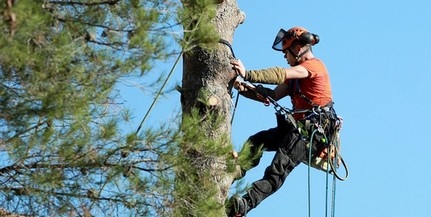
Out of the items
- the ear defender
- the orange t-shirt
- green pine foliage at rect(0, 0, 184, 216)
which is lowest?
green pine foliage at rect(0, 0, 184, 216)

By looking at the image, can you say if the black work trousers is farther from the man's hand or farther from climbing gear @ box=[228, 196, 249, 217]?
the man's hand

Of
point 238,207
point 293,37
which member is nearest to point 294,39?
point 293,37

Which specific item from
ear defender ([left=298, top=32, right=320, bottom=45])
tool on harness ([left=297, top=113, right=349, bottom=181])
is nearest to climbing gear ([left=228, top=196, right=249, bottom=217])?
tool on harness ([left=297, top=113, right=349, bottom=181])

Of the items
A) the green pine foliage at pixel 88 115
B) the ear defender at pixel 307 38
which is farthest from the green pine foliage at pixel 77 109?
the ear defender at pixel 307 38

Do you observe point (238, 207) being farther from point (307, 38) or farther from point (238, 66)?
point (307, 38)

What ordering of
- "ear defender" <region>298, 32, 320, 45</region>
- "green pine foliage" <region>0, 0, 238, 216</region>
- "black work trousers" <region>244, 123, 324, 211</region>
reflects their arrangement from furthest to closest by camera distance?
"ear defender" <region>298, 32, 320, 45</region>, "black work trousers" <region>244, 123, 324, 211</region>, "green pine foliage" <region>0, 0, 238, 216</region>

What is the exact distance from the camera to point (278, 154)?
24.0 ft

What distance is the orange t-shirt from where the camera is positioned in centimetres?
750

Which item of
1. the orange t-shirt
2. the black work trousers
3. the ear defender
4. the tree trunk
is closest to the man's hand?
the tree trunk

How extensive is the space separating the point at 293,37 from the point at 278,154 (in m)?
0.83

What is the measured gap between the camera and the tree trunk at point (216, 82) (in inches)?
259

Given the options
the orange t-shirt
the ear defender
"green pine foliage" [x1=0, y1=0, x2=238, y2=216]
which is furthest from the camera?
the ear defender

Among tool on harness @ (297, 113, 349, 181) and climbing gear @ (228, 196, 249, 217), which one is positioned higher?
tool on harness @ (297, 113, 349, 181)

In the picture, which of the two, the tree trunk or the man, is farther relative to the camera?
the man
